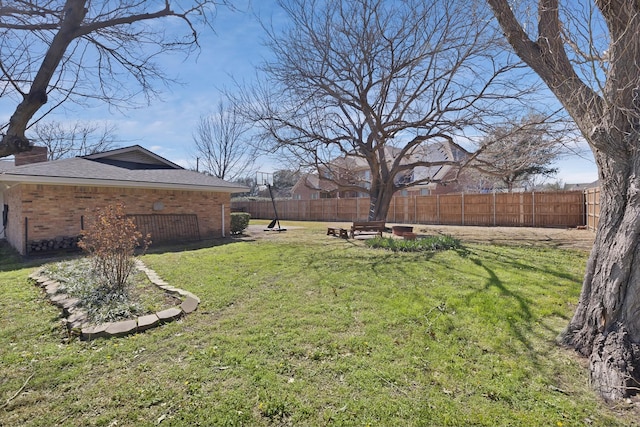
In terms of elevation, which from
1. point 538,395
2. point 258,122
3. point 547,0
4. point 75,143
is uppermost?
point 75,143

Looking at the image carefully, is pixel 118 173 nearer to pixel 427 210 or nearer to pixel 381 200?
pixel 381 200

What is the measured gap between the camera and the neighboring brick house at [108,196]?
905 cm

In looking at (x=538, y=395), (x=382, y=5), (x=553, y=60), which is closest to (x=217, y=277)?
(x=538, y=395)

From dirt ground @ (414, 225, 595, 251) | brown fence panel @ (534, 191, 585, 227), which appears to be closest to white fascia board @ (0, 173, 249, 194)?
dirt ground @ (414, 225, 595, 251)

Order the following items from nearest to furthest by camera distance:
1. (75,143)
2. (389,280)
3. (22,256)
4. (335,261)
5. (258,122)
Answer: (389,280) < (335,261) < (22,256) < (258,122) < (75,143)

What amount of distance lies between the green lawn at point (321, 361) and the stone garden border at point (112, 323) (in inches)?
5.0

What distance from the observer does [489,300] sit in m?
4.62

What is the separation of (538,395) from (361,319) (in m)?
1.96

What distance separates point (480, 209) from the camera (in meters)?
19.4

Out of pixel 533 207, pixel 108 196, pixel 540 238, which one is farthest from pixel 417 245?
pixel 533 207

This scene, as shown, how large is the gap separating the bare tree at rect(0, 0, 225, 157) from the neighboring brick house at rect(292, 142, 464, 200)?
10.8 m

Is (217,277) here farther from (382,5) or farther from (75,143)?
(75,143)

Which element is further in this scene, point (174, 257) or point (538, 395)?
point (174, 257)

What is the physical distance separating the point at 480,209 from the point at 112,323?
20.2 meters
